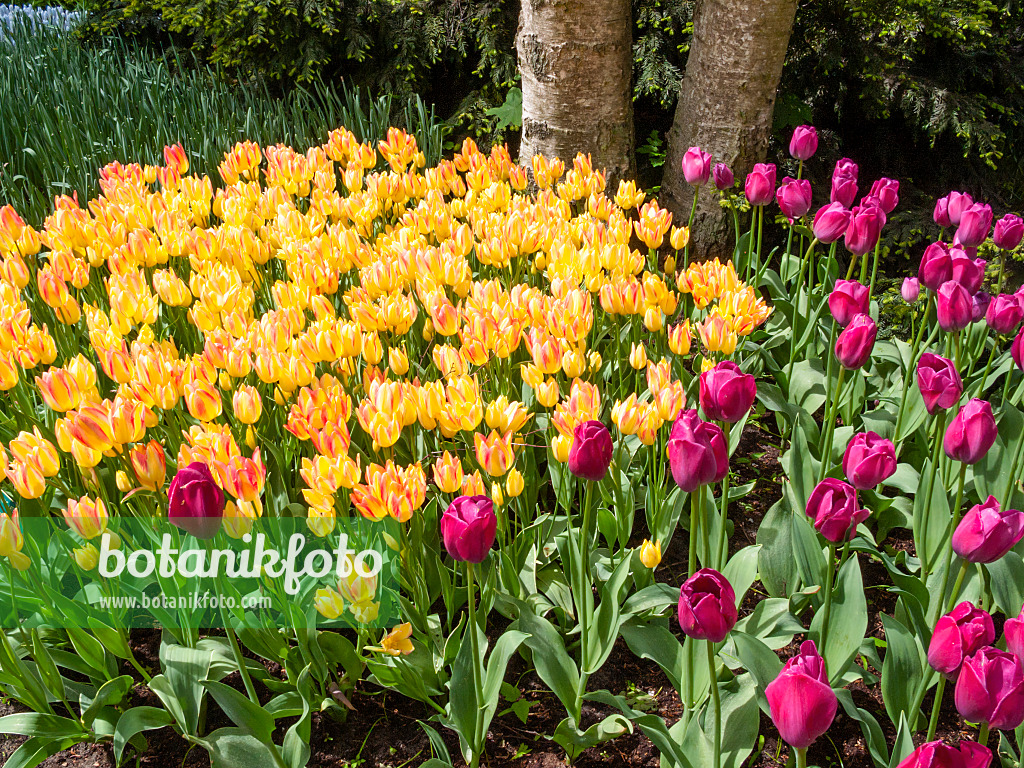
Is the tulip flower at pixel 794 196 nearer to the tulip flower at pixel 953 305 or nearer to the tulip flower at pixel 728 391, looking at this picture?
the tulip flower at pixel 953 305

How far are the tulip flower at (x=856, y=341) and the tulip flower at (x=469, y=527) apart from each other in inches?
32.3

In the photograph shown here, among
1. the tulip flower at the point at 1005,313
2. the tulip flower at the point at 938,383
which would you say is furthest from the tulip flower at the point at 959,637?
the tulip flower at the point at 1005,313

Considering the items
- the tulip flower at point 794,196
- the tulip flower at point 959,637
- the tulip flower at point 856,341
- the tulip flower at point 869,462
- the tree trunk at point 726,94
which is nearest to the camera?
the tulip flower at point 959,637

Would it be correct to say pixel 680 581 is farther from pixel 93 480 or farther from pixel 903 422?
pixel 93 480

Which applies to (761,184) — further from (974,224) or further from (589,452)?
(589,452)

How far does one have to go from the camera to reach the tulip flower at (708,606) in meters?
1.04

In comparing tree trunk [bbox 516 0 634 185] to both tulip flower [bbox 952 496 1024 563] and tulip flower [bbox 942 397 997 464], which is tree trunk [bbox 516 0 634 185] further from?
tulip flower [bbox 952 496 1024 563]

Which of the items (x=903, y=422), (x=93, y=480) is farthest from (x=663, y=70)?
(x=93, y=480)

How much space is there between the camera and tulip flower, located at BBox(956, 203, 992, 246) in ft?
6.66

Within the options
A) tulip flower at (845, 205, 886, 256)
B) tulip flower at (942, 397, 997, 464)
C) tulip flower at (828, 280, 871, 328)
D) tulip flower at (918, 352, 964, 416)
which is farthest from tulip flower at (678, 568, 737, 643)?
tulip flower at (845, 205, 886, 256)

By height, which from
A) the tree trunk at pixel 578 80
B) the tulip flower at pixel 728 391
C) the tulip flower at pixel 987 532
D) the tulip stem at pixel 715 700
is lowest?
the tulip stem at pixel 715 700

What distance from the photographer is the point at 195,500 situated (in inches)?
46.9

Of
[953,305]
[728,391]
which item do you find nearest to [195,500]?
[728,391]

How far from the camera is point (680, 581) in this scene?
203 centimetres
